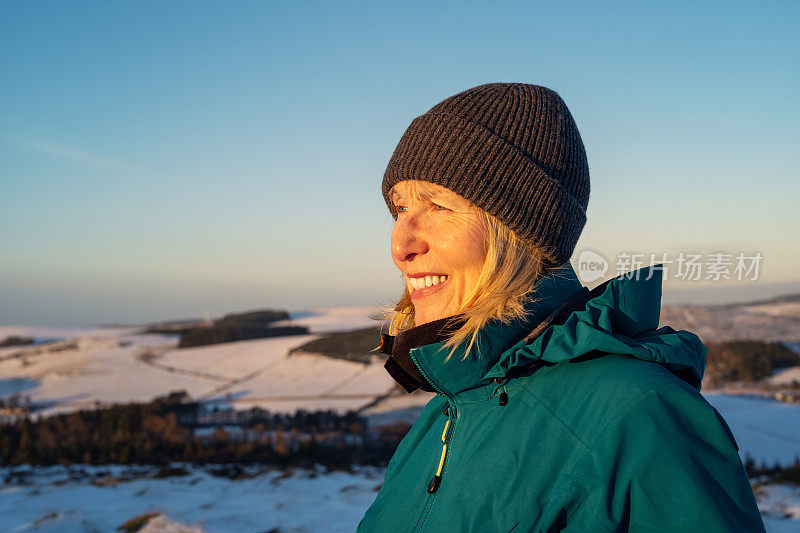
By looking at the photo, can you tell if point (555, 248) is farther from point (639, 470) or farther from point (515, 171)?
point (639, 470)

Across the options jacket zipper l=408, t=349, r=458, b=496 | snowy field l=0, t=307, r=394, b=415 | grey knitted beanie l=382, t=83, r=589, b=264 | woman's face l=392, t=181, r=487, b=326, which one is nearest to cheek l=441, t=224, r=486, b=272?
woman's face l=392, t=181, r=487, b=326

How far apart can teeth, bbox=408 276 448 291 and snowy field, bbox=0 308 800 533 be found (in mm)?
778

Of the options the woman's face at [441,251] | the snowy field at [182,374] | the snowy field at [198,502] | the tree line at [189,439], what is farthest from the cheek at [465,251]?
the snowy field at [182,374]

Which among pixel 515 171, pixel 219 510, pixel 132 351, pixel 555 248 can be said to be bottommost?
pixel 219 510

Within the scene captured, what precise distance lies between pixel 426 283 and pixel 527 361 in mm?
479

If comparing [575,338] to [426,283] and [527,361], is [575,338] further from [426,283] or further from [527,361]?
[426,283]

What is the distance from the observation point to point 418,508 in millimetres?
1643

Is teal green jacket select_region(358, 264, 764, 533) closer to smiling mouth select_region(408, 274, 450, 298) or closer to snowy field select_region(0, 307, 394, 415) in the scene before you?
smiling mouth select_region(408, 274, 450, 298)

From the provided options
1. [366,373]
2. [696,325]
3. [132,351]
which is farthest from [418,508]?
[132,351]

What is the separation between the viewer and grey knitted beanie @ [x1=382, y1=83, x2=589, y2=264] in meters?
1.83

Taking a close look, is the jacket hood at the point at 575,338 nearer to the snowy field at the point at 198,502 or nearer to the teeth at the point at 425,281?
the teeth at the point at 425,281

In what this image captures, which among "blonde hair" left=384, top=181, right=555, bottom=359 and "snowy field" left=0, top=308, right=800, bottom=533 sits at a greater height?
"blonde hair" left=384, top=181, right=555, bottom=359

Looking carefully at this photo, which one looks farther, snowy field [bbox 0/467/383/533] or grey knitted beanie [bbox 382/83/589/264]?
snowy field [bbox 0/467/383/533]

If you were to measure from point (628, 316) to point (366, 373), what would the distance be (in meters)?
10.3
